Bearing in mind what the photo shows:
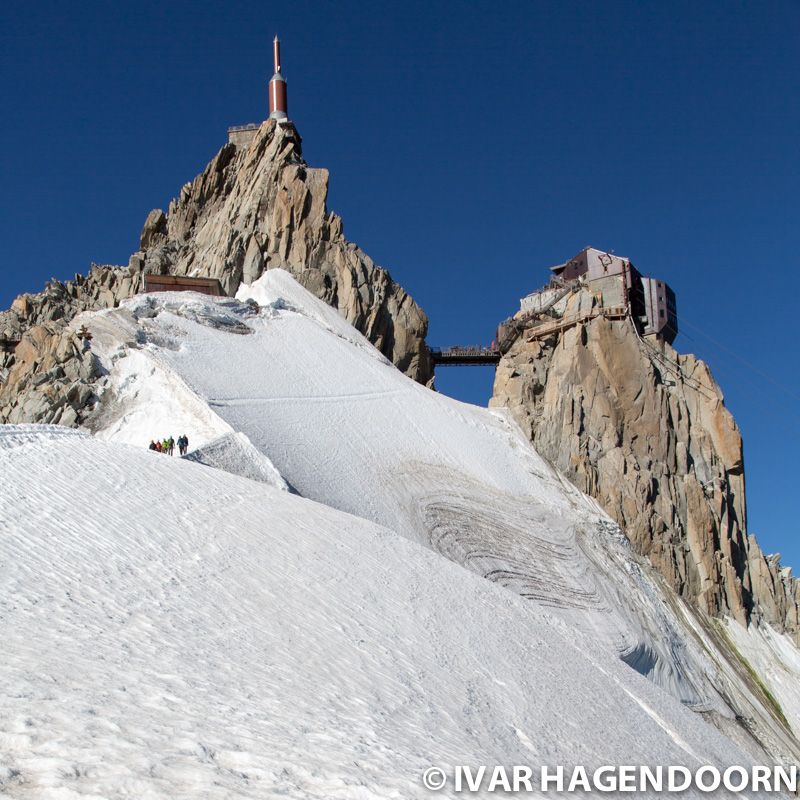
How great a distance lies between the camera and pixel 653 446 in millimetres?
44125

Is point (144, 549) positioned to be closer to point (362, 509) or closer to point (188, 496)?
point (188, 496)

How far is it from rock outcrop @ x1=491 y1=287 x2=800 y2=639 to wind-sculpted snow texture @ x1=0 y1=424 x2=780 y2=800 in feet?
70.1

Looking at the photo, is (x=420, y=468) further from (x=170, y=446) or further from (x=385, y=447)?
(x=170, y=446)

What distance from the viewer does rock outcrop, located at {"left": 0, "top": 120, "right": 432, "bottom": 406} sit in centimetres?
5006

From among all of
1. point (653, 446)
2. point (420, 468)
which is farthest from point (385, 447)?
point (653, 446)

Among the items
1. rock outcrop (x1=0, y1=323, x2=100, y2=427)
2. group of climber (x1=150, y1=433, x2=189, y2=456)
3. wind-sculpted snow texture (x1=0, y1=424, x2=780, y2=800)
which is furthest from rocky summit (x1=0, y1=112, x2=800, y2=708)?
wind-sculpted snow texture (x1=0, y1=424, x2=780, y2=800)

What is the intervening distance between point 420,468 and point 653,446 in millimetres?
17396

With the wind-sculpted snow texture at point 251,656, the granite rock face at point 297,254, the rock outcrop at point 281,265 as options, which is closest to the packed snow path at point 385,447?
the wind-sculpted snow texture at point 251,656

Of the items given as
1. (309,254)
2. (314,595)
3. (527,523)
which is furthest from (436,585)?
(309,254)

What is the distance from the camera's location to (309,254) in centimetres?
5097

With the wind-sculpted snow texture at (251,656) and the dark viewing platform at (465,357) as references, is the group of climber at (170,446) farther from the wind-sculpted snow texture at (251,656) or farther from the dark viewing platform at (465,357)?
the dark viewing platform at (465,357)

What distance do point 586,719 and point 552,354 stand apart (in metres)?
35.7

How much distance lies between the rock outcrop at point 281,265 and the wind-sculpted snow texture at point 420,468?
8618 mm

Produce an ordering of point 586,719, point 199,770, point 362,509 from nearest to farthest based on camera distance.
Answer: point 199,770
point 586,719
point 362,509
